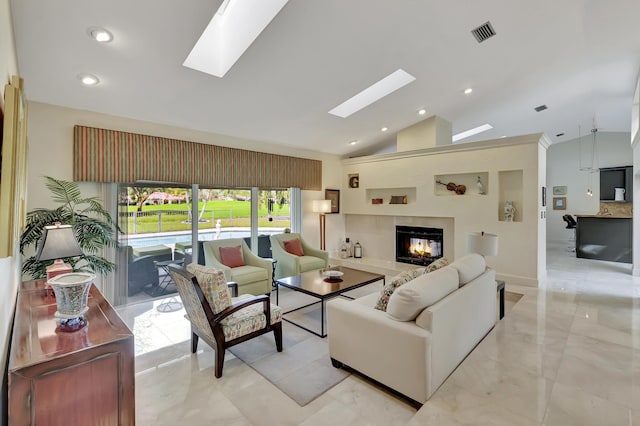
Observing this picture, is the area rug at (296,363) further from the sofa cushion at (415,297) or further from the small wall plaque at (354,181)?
the small wall plaque at (354,181)

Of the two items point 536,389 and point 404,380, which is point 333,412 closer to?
point 404,380

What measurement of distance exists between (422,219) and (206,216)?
169 inches

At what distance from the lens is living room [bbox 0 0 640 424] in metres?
2.21

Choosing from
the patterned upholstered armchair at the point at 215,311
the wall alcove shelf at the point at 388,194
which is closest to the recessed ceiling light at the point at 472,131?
the wall alcove shelf at the point at 388,194

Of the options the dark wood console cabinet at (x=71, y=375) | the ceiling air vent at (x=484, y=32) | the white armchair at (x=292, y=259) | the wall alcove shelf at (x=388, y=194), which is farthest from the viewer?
the wall alcove shelf at (x=388, y=194)

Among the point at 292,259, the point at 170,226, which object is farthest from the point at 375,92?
the point at 170,226

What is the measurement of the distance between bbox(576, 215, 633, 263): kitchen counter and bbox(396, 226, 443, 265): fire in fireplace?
4210mm

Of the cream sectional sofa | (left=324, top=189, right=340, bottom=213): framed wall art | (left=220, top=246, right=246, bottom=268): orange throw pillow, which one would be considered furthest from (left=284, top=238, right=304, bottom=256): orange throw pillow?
the cream sectional sofa

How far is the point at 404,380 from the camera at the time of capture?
221 centimetres

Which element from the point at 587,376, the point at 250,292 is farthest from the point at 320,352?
the point at 587,376

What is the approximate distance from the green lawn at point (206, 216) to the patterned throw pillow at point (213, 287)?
2.43m

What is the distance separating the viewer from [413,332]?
2.13m

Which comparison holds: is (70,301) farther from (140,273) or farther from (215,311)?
(140,273)

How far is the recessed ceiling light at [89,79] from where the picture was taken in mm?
3250
